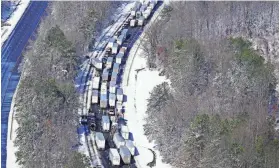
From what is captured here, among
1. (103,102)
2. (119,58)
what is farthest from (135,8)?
(103,102)

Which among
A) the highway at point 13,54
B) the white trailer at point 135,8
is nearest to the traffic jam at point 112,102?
the white trailer at point 135,8

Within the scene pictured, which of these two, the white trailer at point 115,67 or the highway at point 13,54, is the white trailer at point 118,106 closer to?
the white trailer at point 115,67

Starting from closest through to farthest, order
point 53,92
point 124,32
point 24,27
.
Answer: point 53,92 < point 124,32 < point 24,27

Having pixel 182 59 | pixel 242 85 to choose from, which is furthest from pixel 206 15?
pixel 242 85

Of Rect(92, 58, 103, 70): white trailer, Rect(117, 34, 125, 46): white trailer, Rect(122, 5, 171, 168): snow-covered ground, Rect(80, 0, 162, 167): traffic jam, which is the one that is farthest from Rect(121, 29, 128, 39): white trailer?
Rect(92, 58, 103, 70): white trailer

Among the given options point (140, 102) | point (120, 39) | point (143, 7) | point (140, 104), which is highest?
point (143, 7)

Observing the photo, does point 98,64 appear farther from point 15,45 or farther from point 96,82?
point 15,45

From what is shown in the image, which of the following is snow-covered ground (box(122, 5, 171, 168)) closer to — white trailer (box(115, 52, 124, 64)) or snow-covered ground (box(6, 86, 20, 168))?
white trailer (box(115, 52, 124, 64))
